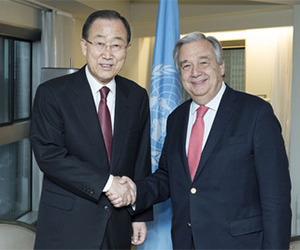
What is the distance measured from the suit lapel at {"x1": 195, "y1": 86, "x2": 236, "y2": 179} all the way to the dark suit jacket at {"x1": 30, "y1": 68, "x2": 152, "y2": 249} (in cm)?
41

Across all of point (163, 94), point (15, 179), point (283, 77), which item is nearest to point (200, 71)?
point (163, 94)

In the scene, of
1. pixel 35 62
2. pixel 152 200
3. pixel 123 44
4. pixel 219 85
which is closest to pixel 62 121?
pixel 123 44

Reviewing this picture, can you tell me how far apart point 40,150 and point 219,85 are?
3.27 ft

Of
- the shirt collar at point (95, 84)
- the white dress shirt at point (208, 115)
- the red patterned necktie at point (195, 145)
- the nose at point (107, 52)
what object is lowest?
the red patterned necktie at point (195, 145)

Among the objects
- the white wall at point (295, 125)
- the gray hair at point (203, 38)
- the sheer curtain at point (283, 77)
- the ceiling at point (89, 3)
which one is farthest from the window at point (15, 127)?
the sheer curtain at point (283, 77)

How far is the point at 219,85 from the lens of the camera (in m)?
2.08

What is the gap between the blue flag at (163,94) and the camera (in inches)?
115

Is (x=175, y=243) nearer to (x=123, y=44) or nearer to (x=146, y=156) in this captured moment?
(x=146, y=156)

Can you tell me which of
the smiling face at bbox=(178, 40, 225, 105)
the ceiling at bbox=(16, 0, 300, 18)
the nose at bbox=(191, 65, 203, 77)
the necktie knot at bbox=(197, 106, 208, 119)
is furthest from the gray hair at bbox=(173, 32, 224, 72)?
the ceiling at bbox=(16, 0, 300, 18)

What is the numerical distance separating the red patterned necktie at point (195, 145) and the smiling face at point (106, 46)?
1.69 ft

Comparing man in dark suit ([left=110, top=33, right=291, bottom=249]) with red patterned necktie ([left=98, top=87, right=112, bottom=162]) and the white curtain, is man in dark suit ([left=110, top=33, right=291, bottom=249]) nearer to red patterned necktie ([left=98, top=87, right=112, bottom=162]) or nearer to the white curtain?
red patterned necktie ([left=98, top=87, right=112, bottom=162])

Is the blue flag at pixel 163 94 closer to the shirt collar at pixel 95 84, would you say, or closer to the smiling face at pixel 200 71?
the smiling face at pixel 200 71

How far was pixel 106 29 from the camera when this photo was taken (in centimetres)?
196

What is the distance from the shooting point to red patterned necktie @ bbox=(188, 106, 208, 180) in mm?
1955
